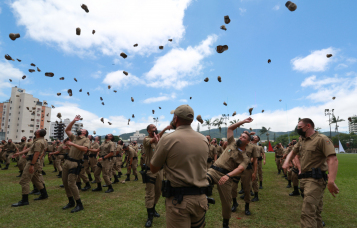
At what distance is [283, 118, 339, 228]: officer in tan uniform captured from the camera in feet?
12.1

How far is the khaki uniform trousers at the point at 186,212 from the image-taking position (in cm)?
246

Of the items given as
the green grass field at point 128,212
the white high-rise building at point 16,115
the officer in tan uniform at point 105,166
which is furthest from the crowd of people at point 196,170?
the white high-rise building at point 16,115

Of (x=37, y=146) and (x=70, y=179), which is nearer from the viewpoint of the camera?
(x=70, y=179)

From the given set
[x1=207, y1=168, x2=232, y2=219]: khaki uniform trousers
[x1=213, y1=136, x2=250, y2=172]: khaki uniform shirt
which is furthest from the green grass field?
[x1=213, y1=136, x2=250, y2=172]: khaki uniform shirt

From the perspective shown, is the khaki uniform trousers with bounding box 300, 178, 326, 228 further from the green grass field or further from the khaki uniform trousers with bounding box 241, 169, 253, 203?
the khaki uniform trousers with bounding box 241, 169, 253, 203

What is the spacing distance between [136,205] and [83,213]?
1640 millimetres

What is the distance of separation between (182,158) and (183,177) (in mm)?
238

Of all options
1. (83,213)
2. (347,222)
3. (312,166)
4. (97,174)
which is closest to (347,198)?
(347,222)

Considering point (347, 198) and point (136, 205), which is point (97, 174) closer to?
point (136, 205)

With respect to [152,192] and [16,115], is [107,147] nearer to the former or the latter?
[152,192]

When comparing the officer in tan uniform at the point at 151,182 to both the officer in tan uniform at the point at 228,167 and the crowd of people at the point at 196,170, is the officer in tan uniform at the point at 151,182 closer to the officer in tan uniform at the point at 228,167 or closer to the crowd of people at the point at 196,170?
the crowd of people at the point at 196,170

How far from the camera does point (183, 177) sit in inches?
101

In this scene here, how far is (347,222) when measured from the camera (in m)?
5.59

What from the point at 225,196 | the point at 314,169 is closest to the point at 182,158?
the point at 225,196
